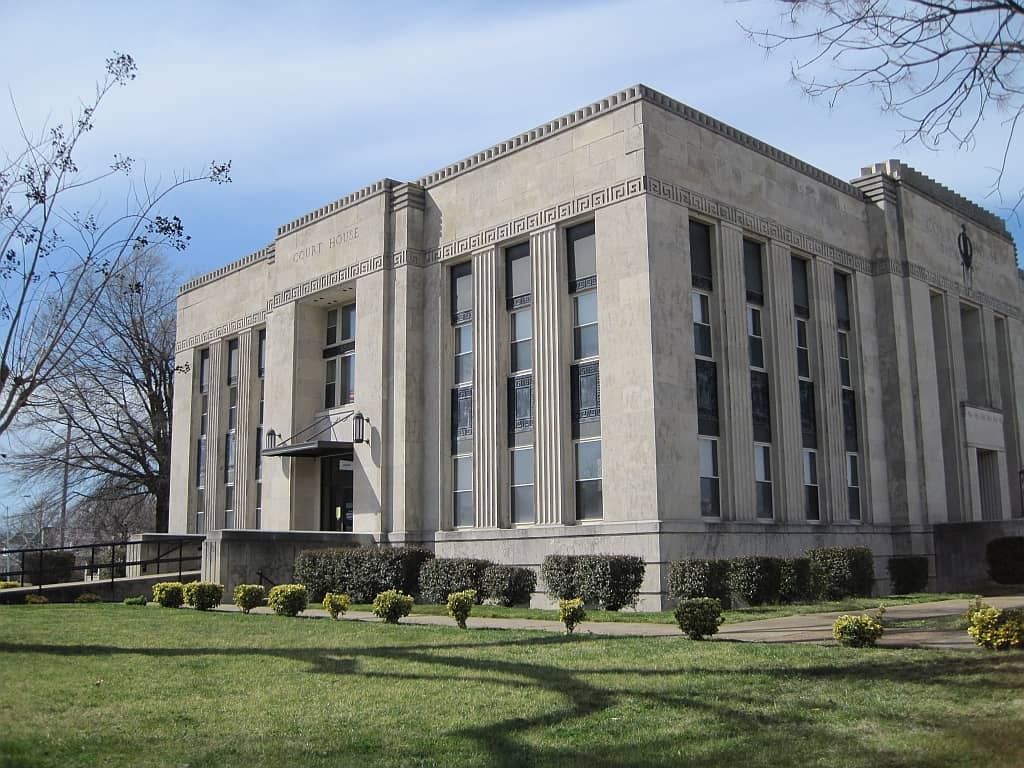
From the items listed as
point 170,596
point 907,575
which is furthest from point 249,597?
point 907,575

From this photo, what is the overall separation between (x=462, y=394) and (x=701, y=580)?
1048 centimetres

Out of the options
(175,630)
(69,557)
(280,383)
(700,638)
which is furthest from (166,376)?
(700,638)

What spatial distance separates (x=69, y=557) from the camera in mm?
39312

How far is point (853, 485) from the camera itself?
3009 cm

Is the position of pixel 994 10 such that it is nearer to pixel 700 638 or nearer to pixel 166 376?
pixel 700 638

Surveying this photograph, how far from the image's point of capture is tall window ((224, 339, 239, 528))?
3869cm

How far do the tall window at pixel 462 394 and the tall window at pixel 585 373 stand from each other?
3724mm

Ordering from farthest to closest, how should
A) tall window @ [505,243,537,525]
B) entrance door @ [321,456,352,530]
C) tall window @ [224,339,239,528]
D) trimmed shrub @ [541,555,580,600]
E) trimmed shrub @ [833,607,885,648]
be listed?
tall window @ [224,339,239,528] → entrance door @ [321,456,352,530] → tall window @ [505,243,537,525] → trimmed shrub @ [541,555,580,600] → trimmed shrub @ [833,607,885,648]

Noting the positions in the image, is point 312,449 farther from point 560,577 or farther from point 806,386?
point 806,386

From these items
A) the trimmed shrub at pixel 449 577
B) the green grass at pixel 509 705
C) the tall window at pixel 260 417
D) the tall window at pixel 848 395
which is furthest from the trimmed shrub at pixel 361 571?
the tall window at pixel 848 395

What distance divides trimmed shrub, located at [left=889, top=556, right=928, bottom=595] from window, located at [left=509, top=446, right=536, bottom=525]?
10.5m

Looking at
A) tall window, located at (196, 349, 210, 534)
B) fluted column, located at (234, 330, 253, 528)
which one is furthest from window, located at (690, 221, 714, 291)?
tall window, located at (196, 349, 210, 534)

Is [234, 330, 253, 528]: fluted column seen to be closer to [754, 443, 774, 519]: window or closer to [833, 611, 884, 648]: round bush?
[754, 443, 774, 519]: window

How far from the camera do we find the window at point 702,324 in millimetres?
26266
